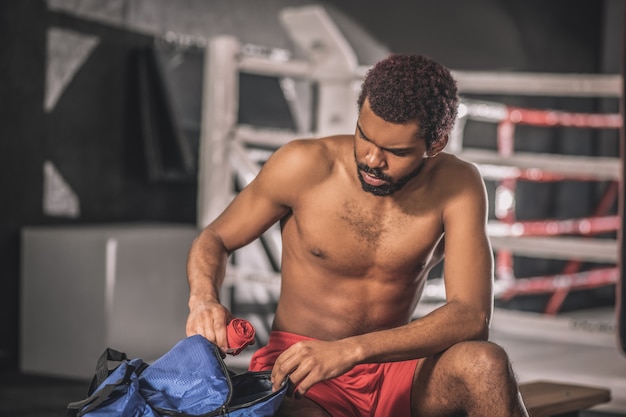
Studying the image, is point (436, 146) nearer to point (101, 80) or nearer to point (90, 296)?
point (90, 296)

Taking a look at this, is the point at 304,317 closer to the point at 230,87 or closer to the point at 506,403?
the point at 506,403

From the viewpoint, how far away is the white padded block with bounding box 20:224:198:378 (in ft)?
13.0

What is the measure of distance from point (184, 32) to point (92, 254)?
1535 mm

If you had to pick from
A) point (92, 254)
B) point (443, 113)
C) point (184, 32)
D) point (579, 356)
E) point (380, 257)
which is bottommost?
point (579, 356)

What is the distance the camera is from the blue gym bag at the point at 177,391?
1.73 meters

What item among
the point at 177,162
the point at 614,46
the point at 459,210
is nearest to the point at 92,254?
the point at 177,162

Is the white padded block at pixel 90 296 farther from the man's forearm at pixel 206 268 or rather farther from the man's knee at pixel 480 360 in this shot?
the man's knee at pixel 480 360

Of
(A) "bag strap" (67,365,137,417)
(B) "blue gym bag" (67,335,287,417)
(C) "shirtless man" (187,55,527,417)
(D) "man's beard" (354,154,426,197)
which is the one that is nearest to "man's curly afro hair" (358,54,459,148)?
(C) "shirtless man" (187,55,527,417)

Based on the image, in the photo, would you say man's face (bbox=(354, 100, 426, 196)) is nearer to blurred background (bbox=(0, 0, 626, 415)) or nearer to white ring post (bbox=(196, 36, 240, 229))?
blurred background (bbox=(0, 0, 626, 415))

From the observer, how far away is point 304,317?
227 centimetres

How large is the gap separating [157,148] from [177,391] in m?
3.06

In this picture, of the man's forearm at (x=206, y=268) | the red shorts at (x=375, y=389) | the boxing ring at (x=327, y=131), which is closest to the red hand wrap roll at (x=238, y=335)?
the man's forearm at (x=206, y=268)

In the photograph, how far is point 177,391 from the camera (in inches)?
70.5

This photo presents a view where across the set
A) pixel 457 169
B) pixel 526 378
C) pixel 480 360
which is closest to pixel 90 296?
pixel 526 378
